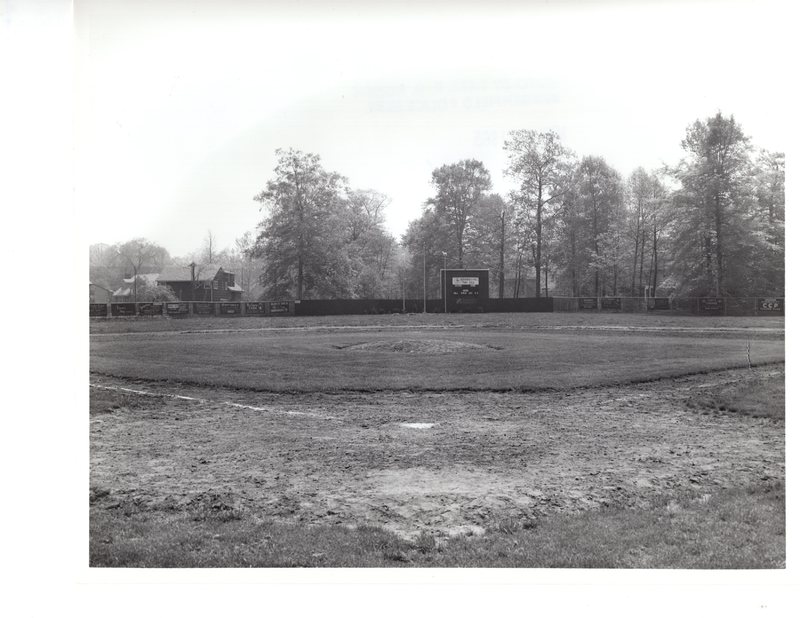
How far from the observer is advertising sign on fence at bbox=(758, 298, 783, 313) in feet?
18.8

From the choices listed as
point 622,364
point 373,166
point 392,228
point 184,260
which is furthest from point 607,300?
point 184,260

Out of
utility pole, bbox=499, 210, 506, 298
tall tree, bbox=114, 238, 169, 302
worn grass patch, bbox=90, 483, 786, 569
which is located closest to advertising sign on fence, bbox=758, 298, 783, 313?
worn grass patch, bbox=90, 483, 786, 569


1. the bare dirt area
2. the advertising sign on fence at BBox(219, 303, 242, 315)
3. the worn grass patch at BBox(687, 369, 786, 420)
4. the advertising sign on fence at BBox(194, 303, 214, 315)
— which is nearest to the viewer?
the bare dirt area

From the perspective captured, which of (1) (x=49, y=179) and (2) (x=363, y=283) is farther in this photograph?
(2) (x=363, y=283)

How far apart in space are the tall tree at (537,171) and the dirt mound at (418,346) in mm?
1535

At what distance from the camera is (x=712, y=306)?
6.80 metres

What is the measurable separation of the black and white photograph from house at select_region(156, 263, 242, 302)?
0.13 ft

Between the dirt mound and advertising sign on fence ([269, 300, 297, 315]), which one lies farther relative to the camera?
the dirt mound

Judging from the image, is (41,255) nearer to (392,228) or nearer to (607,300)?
(392,228)

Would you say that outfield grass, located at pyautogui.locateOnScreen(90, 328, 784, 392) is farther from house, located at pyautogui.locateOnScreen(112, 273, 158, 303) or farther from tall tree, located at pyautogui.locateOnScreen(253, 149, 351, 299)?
tall tree, located at pyautogui.locateOnScreen(253, 149, 351, 299)

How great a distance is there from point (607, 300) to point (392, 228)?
3043mm

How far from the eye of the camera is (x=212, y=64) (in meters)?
5.58

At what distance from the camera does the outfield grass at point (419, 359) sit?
698 cm

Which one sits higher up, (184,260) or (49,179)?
(49,179)
